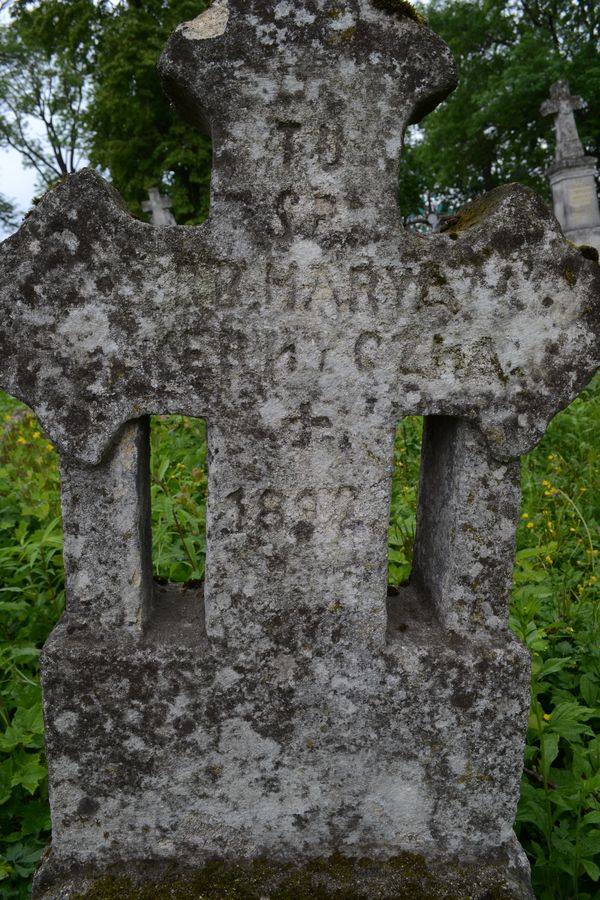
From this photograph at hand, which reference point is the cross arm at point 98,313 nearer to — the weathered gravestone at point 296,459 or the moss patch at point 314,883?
the weathered gravestone at point 296,459

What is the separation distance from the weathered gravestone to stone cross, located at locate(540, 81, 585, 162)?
44.0ft

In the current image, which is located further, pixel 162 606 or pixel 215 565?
pixel 162 606

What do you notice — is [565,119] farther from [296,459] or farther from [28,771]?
[28,771]

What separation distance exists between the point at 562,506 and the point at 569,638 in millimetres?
1173

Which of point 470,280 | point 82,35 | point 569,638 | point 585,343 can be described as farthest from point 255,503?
point 82,35

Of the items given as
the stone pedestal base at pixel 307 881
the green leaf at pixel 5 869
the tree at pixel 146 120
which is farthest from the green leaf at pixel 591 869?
the tree at pixel 146 120

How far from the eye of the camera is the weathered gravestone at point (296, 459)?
1.53 metres

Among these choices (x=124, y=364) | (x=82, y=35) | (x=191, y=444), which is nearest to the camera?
(x=124, y=364)

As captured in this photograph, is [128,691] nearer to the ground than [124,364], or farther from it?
nearer to the ground

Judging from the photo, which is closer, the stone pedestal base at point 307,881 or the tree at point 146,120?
the stone pedestal base at point 307,881

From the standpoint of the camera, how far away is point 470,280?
1.60 meters

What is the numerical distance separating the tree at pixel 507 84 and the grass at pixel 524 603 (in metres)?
18.1

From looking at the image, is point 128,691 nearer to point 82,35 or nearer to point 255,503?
point 255,503

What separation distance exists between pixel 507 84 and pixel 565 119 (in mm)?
7970
